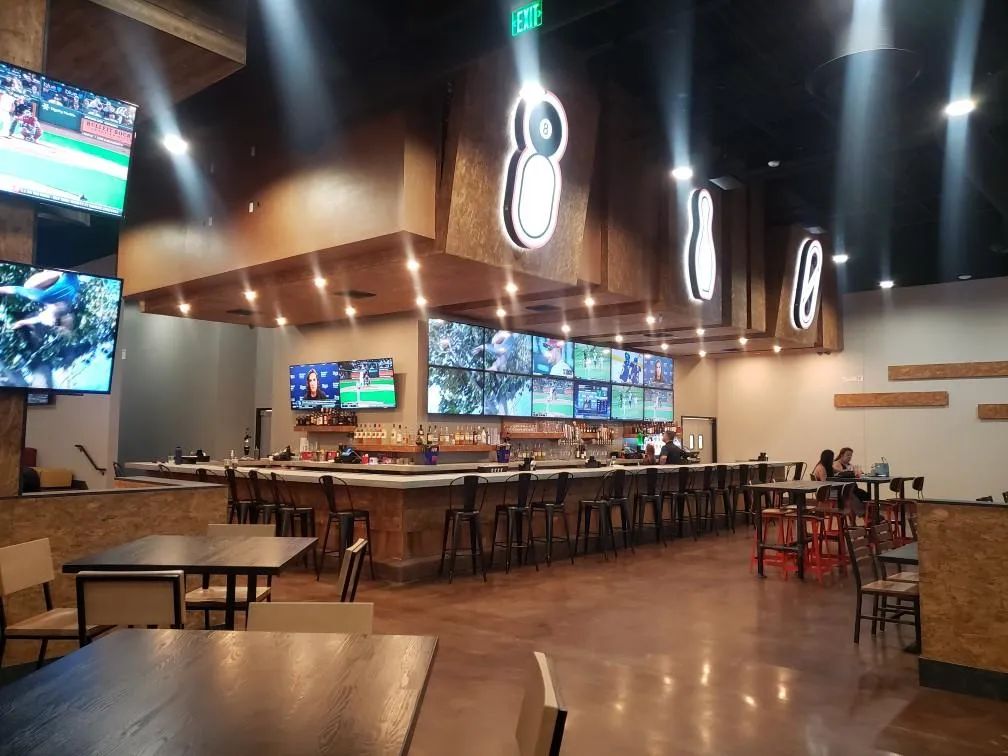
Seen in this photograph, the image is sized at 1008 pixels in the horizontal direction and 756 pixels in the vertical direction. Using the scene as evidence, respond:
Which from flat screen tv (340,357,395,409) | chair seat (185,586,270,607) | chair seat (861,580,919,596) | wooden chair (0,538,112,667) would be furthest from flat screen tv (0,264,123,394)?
flat screen tv (340,357,395,409)

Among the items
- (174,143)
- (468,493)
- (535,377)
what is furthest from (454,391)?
(174,143)

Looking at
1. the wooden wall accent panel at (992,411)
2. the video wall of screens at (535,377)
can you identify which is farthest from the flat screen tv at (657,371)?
the wooden wall accent panel at (992,411)

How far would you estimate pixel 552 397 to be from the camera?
39.6 ft

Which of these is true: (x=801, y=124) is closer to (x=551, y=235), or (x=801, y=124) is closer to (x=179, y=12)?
(x=551, y=235)

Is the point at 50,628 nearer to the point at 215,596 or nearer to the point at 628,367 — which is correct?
the point at 215,596

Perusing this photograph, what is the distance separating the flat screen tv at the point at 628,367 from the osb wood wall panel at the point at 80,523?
31.2 feet

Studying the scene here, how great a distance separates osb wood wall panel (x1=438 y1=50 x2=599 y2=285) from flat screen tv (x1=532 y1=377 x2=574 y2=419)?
4.35 meters

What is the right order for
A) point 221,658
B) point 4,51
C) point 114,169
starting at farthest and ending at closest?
point 114,169 → point 4,51 → point 221,658

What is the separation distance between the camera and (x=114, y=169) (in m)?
4.16

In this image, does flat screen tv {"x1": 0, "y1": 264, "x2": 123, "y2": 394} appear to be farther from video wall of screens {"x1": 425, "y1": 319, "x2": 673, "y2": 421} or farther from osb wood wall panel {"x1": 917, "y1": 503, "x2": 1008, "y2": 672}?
video wall of screens {"x1": 425, "y1": 319, "x2": 673, "y2": 421}

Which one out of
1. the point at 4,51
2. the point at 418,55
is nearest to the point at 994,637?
the point at 418,55

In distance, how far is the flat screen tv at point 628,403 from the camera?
44.3 ft

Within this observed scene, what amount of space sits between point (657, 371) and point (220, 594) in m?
11.7

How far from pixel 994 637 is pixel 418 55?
557 centimetres
